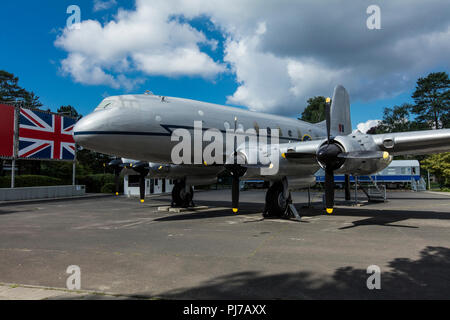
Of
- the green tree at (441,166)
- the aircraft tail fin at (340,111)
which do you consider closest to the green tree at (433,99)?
the green tree at (441,166)

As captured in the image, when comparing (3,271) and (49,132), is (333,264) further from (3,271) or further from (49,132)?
(49,132)

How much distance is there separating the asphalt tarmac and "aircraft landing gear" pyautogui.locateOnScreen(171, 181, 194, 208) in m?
5.55

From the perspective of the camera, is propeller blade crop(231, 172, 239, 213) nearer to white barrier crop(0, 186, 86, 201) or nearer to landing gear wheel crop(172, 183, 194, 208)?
landing gear wheel crop(172, 183, 194, 208)

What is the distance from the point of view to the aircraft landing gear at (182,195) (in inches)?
710

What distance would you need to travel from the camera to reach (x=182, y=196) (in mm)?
18172

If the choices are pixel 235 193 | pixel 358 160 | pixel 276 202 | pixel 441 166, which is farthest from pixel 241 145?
pixel 441 166

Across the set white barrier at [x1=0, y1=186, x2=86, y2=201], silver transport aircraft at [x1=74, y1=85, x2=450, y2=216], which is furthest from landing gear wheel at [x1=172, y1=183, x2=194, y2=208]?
white barrier at [x1=0, y1=186, x2=86, y2=201]

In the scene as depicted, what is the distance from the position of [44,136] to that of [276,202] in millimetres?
25516

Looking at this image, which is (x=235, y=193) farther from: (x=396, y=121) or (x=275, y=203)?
(x=396, y=121)

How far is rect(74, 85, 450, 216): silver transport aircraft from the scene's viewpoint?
11.4 meters

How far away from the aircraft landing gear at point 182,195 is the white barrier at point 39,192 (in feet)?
56.4

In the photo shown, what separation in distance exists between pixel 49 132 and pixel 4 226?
64.8ft

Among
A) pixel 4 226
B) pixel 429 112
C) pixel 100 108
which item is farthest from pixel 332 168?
pixel 429 112
